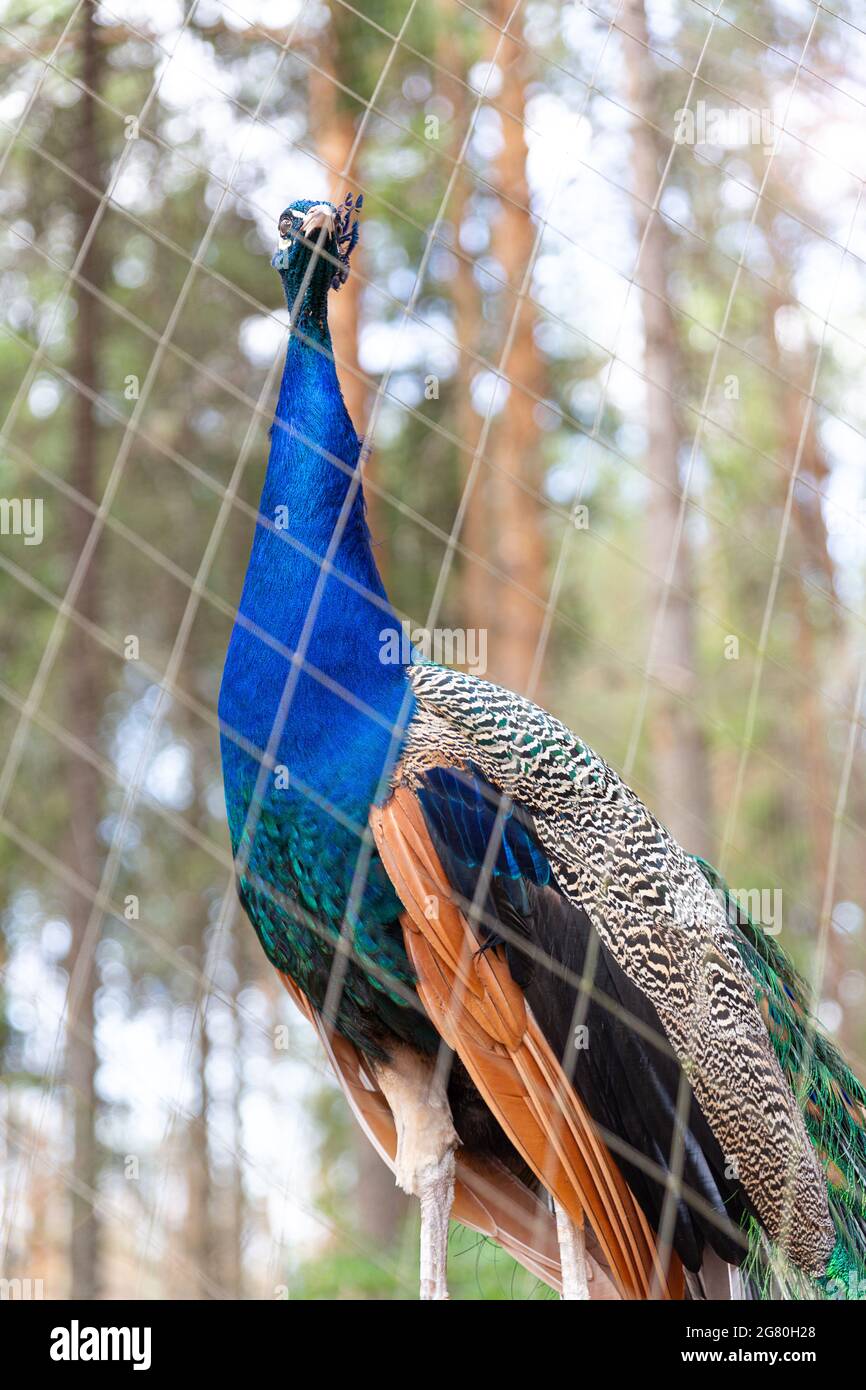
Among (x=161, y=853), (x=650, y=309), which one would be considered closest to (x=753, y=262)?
(x=650, y=309)

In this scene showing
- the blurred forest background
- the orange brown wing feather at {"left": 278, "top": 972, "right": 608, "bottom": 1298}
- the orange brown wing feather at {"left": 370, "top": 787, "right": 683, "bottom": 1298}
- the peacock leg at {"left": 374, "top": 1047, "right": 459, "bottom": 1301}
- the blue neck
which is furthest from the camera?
the blurred forest background

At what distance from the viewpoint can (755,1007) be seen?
306cm

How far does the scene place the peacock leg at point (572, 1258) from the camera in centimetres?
286

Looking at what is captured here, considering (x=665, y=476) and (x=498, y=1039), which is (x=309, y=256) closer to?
(x=498, y=1039)

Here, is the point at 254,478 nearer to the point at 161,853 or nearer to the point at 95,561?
the point at 95,561

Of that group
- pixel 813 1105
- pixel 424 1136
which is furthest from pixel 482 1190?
pixel 813 1105

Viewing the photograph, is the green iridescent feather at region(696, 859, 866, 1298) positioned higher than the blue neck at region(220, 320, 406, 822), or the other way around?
the blue neck at region(220, 320, 406, 822)

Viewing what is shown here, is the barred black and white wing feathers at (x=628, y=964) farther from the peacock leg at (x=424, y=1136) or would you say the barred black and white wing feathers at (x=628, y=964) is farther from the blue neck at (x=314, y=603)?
the peacock leg at (x=424, y=1136)

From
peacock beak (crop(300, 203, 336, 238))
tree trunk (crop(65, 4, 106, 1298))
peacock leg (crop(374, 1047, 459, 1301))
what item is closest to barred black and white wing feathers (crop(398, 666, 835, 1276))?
peacock leg (crop(374, 1047, 459, 1301))

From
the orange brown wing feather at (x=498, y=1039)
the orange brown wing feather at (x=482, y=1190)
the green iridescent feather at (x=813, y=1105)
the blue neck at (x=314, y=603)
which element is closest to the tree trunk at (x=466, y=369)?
the blue neck at (x=314, y=603)

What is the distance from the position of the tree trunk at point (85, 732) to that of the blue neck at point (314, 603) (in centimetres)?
370

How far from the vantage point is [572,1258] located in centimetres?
287

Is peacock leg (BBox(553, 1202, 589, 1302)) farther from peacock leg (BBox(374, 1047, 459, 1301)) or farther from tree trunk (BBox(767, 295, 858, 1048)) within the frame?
tree trunk (BBox(767, 295, 858, 1048))

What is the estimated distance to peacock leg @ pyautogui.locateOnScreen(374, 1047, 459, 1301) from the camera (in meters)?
3.11
